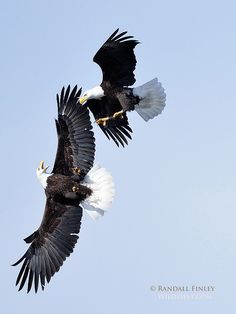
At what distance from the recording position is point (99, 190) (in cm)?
965

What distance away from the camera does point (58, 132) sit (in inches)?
386

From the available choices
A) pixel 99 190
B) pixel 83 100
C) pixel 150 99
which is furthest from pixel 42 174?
pixel 150 99

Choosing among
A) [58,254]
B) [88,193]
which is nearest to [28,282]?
[58,254]

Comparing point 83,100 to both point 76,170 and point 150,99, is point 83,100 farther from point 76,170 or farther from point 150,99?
point 76,170

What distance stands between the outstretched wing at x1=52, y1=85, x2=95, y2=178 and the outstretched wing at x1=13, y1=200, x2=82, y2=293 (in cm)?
46

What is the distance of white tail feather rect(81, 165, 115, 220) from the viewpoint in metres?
9.65

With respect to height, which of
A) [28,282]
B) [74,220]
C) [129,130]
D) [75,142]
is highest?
[129,130]

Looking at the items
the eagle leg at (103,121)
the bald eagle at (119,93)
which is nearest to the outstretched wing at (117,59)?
the bald eagle at (119,93)

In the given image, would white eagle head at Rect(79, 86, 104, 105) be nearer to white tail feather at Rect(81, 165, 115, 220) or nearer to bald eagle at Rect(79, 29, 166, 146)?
bald eagle at Rect(79, 29, 166, 146)

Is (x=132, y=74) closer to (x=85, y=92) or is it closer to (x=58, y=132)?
(x=85, y=92)

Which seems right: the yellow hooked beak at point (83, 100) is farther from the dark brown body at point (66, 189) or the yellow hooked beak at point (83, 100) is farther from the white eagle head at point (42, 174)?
the dark brown body at point (66, 189)

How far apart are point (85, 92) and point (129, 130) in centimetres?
73

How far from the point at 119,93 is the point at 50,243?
6.93 feet

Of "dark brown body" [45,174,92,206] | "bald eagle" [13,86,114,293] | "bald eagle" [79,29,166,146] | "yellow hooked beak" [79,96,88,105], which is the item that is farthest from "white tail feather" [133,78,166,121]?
"dark brown body" [45,174,92,206]
